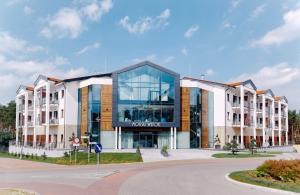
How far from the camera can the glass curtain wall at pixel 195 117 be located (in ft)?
166

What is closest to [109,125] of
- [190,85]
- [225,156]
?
[190,85]

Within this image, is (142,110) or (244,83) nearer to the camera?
(142,110)

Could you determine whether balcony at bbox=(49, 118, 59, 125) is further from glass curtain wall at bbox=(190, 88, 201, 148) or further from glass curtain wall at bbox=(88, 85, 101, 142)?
glass curtain wall at bbox=(190, 88, 201, 148)

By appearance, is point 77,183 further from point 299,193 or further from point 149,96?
point 149,96

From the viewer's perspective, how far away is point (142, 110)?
4788 cm

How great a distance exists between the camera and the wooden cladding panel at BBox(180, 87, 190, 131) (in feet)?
164

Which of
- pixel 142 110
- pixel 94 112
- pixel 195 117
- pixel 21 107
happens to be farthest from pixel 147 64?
pixel 21 107

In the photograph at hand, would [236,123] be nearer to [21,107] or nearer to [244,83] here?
[244,83]

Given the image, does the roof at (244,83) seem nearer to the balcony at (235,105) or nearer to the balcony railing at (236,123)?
the balcony at (235,105)

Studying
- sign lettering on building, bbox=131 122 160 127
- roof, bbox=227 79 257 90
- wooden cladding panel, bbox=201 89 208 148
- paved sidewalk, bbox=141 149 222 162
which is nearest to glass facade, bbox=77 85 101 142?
sign lettering on building, bbox=131 122 160 127

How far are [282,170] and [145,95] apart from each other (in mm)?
32231

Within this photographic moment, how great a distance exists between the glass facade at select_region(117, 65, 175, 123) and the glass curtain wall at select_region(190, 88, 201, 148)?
3.51 metres

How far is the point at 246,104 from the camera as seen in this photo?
58.3 metres

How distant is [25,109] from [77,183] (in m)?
47.2
